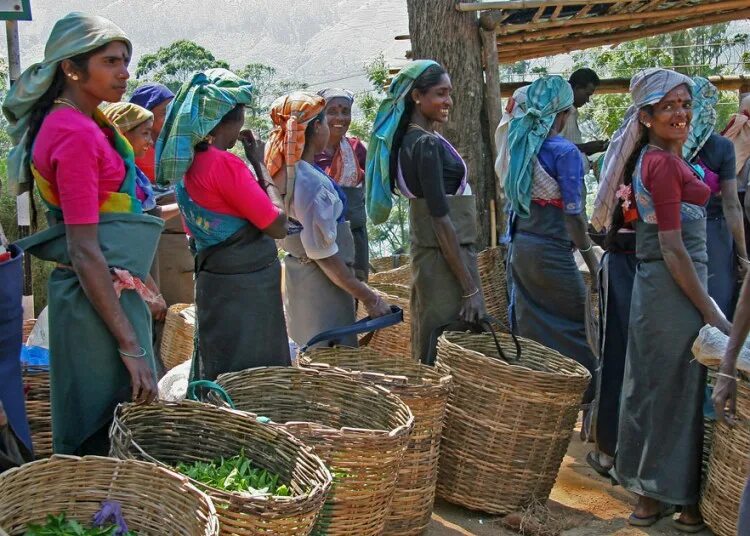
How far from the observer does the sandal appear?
5352mm

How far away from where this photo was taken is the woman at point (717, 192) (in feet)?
18.5

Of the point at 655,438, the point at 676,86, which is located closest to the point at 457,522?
the point at 655,438

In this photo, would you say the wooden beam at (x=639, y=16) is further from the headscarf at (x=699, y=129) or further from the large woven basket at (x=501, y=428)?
the large woven basket at (x=501, y=428)

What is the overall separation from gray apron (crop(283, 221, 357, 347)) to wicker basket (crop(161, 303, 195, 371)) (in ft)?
3.68

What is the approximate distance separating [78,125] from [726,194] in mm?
3934

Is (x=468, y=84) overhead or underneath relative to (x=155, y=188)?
overhead

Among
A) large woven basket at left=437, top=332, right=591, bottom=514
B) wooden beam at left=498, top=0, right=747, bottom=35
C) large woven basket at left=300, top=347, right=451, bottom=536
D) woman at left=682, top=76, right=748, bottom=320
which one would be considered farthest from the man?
large woven basket at left=300, top=347, right=451, bottom=536

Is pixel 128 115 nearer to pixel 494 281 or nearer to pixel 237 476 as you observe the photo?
pixel 237 476

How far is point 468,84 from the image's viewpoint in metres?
7.21

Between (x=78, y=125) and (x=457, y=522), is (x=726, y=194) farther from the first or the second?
(x=78, y=125)

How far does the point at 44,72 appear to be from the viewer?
3197 mm

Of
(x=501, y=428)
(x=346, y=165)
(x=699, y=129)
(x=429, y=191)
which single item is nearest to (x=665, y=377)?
(x=501, y=428)

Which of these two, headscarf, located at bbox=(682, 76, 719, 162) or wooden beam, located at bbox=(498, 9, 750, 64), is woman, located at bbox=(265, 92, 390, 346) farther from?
wooden beam, located at bbox=(498, 9, 750, 64)

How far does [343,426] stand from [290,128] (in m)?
1.49
